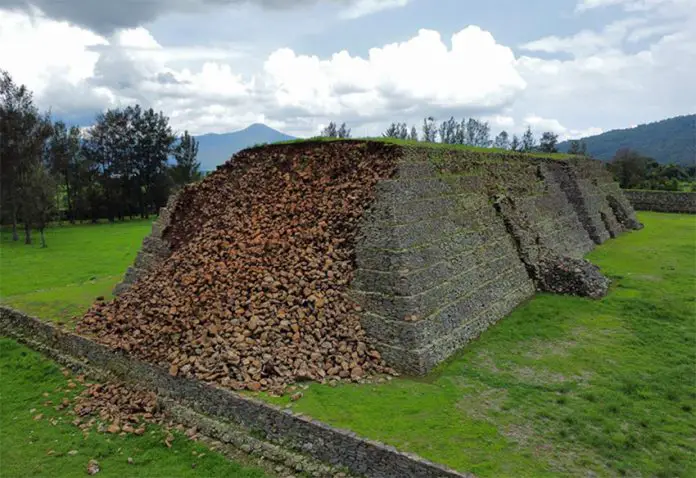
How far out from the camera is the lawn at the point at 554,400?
7.94 meters

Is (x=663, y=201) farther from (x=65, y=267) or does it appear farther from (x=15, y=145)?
(x=15, y=145)

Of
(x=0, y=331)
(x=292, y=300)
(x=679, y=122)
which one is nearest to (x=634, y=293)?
(x=292, y=300)

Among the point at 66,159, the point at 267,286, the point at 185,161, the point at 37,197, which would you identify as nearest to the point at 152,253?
the point at 267,286

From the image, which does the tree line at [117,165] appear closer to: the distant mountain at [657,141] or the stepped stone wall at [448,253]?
the stepped stone wall at [448,253]

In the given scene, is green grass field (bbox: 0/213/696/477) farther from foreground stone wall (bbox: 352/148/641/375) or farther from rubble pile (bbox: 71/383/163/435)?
rubble pile (bbox: 71/383/163/435)

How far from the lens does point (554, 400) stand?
32.0 feet

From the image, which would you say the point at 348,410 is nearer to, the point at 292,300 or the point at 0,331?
the point at 292,300

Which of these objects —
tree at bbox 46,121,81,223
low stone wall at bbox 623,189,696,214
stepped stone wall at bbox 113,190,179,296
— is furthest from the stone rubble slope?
tree at bbox 46,121,81,223

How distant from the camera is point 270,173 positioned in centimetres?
1599

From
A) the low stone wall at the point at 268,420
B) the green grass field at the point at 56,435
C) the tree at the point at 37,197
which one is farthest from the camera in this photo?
the tree at the point at 37,197

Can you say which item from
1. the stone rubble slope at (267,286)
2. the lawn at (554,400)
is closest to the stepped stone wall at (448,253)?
the stone rubble slope at (267,286)

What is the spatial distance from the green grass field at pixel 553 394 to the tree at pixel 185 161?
41869 millimetres

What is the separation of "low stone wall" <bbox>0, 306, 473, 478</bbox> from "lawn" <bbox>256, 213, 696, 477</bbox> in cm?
28

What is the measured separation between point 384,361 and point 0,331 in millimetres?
13745
